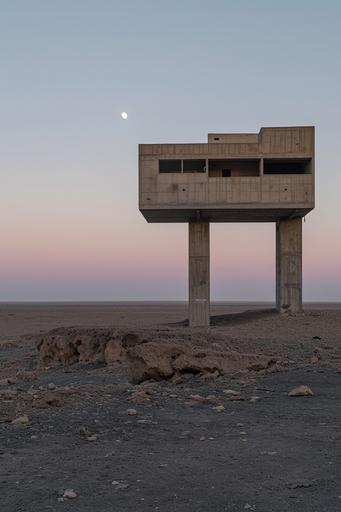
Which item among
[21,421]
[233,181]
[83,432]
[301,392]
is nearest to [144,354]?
[301,392]

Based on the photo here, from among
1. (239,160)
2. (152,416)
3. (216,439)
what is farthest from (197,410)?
(239,160)

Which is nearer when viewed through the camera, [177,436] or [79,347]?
[177,436]

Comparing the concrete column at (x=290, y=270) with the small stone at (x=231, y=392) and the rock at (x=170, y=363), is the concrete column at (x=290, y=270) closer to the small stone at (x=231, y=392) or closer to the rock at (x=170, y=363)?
the rock at (x=170, y=363)

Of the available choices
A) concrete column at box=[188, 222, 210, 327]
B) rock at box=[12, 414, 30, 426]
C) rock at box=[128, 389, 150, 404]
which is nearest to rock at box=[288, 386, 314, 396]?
rock at box=[128, 389, 150, 404]

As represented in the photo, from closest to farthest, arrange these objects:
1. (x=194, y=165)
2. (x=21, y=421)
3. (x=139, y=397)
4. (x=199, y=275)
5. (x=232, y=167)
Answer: (x=21, y=421)
(x=139, y=397)
(x=199, y=275)
(x=194, y=165)
(x=232, y=167)

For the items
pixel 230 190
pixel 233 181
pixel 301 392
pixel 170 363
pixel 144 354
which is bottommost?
pixel 301 392

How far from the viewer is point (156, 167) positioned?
94.6ft

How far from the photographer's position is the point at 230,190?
28141 millimetres

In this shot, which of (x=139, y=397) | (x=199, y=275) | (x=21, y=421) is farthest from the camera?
(x=199, y=275)

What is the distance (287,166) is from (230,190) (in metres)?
5.20

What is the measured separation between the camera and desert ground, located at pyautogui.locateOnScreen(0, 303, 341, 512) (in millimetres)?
5133

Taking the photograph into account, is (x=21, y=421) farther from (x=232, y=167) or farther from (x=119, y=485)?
(x=232, y=167)

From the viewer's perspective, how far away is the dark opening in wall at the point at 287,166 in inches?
1137

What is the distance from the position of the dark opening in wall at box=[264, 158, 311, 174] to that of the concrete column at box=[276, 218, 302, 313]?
368 centimetres
